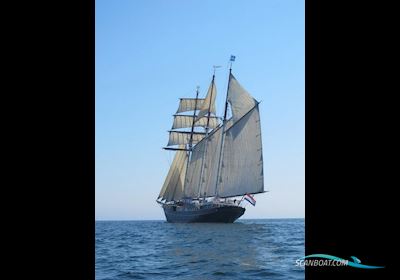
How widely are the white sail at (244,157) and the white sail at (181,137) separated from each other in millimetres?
20519

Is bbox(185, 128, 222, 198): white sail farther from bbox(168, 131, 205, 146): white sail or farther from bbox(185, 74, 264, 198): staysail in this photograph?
bbox(168, 131, 205, 146): white sail

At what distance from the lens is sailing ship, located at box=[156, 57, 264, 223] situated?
55750 millimetres

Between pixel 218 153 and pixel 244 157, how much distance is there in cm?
697

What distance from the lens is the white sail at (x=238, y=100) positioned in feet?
190

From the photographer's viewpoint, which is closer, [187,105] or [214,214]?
[214,214]

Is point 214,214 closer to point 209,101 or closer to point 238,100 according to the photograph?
point 238,100

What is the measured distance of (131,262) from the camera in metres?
18.8

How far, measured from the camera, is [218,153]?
204 feet

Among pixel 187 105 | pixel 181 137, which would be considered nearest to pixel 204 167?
pixel 181 137
